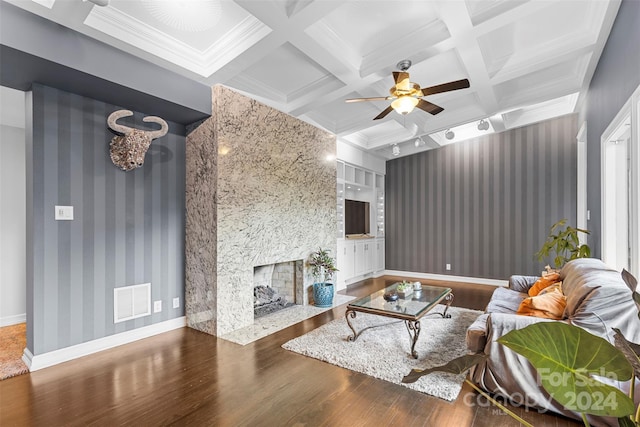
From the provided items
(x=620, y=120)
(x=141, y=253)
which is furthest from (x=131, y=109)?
(x=620, y=120)

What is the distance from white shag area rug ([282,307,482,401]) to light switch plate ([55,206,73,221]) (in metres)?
2.39

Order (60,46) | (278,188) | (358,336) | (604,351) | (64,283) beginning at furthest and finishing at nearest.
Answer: (278,188) → (358,336) → (64,283) → (60,46) → (604,351)

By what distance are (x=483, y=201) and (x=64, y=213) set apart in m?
6.63

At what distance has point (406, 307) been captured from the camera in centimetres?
316

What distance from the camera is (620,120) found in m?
2.55

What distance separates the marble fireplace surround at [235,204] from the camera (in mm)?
3549

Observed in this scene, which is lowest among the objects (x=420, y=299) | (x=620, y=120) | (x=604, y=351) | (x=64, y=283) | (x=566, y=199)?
(x=420, y=299)

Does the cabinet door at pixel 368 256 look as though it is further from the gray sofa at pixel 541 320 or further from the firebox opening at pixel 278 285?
the gray sofa at pixel 541 320

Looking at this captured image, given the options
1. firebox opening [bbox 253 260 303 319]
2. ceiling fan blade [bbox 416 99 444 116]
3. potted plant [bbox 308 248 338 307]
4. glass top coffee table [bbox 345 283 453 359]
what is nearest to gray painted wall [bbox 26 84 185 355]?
firebox opening [bbox 253 260 303 319]

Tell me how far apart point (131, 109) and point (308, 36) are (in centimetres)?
205

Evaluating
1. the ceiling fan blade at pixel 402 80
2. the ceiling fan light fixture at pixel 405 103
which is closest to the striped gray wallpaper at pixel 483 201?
the ceiling fan light fixture at pixel 405 103

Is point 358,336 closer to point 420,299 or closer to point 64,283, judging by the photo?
point 420,299

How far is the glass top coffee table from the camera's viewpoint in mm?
2906

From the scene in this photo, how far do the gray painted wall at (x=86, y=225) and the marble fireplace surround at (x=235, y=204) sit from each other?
326 millimetres
